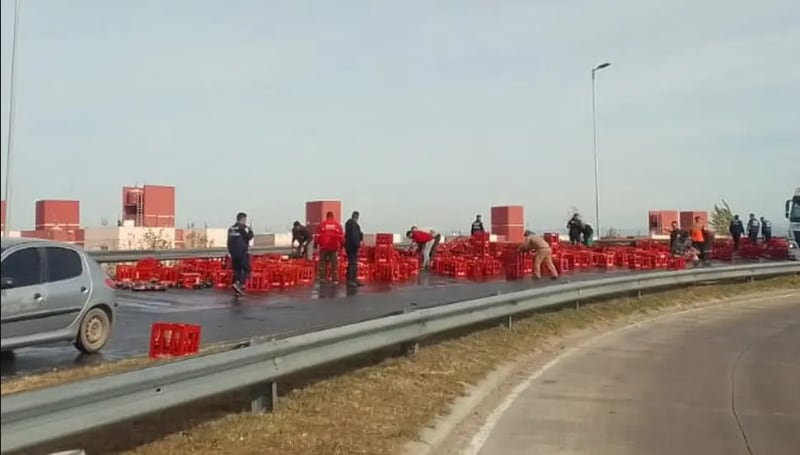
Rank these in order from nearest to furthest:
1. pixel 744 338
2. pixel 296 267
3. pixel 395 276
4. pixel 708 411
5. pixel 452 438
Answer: pixel 452 438, pixel 708 411, pixel 744 338, pixel 296 267, pixel 395 276

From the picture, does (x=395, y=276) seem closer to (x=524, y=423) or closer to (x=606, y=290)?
(x=606, y=290)

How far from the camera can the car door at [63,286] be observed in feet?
32.0

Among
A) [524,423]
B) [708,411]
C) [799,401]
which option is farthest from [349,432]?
[799,401]

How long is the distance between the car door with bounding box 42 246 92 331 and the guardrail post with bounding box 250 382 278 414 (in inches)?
120

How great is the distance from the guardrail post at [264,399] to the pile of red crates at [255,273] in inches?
518

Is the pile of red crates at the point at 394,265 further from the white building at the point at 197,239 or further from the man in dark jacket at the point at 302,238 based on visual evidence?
the white building at the point at 197,239

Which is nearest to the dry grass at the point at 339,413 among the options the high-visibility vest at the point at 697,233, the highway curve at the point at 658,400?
the highway curve at the point at 658,400

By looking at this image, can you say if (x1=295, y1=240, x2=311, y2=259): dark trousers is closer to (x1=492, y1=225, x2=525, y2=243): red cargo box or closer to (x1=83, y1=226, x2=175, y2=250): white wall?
(x1=83, y1=226, x2=175, y2=250): white wall

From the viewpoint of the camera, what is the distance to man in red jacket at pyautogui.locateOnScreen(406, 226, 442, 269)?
28.1 m

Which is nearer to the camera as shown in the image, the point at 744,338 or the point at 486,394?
the point at 486,394

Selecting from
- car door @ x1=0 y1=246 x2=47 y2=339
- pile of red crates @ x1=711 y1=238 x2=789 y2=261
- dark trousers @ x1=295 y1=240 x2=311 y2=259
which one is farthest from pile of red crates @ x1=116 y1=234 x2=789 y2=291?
car door @ x1=0 y1=246 x2=47 y2=339

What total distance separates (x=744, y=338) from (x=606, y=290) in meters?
3.50

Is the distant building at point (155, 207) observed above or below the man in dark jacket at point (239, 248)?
above

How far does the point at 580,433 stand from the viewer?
8133 mm
